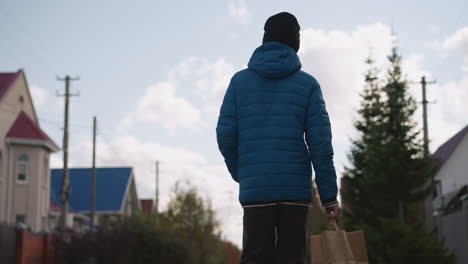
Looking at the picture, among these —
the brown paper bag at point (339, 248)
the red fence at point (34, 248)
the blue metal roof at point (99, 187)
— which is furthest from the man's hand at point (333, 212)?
the blue metal roof at point (99, 187)

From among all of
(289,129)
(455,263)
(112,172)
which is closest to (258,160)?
(289,129)

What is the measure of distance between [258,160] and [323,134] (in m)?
0.45

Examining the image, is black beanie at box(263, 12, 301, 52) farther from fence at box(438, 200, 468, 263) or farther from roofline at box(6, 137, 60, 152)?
roofline at box(6, 137, 60, 152)

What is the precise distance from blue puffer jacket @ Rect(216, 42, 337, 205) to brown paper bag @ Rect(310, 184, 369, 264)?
256mm

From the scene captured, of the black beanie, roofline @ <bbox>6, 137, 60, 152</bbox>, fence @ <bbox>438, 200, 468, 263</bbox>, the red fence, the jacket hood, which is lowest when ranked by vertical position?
the red fence

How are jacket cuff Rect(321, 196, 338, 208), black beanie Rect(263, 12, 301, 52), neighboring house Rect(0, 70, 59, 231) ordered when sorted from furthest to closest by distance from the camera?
neighboring house Rect(0, 70, 59, 231), black beanie Rect(263, 12, 301, 52), jacket cuff Rect(321, 196, 338, 208)

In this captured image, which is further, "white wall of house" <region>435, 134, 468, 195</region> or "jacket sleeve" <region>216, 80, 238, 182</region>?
"white wall of house" <region>435, 134, 468, 195</region>

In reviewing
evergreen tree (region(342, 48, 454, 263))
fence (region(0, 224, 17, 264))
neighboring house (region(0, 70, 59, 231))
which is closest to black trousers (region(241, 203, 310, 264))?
evergreen tree (region(342, 48, 454, 263))

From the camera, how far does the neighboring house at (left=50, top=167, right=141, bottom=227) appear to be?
206ft

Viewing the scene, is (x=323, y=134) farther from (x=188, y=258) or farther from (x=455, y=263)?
(x=188, y=258)

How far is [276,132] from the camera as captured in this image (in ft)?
16.8

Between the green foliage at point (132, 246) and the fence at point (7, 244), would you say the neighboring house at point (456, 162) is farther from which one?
the fence at point (7, 244)

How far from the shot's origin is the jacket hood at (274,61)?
5254 millimetres

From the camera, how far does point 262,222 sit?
504cm
